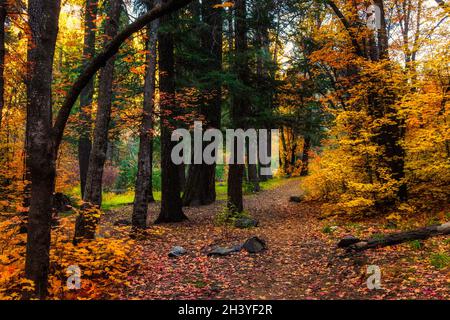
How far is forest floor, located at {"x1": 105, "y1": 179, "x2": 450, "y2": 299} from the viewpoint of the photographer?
607 cm

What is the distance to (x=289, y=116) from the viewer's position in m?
13.6

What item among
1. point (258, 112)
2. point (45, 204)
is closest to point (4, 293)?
point (45, 204)

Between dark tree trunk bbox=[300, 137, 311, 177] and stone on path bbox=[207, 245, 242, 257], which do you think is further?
dark tree trunk bbox=[300, 137, 311, 177]

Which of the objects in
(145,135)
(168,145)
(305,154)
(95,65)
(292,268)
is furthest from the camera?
(305,154)

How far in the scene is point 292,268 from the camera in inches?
305

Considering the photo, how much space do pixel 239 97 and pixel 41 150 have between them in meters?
8.59

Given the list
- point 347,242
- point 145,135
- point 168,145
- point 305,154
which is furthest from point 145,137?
point 305,154

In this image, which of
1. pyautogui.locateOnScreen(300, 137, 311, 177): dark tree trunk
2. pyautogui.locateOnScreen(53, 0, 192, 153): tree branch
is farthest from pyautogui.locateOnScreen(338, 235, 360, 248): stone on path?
pyautogui.locateOnScreen(300, 137, 311, 177): dark tree trunk

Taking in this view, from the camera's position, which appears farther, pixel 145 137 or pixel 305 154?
pixel 305 154

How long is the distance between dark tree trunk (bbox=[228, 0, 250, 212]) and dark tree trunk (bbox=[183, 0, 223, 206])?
73cm

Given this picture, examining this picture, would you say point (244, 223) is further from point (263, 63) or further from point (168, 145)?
point (263, 63)

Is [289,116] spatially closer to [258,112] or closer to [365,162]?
[258,112]

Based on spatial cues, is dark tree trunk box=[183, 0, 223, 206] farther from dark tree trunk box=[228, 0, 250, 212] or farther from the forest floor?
the forest floor

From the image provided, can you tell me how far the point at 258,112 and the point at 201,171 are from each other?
4.82 meters
